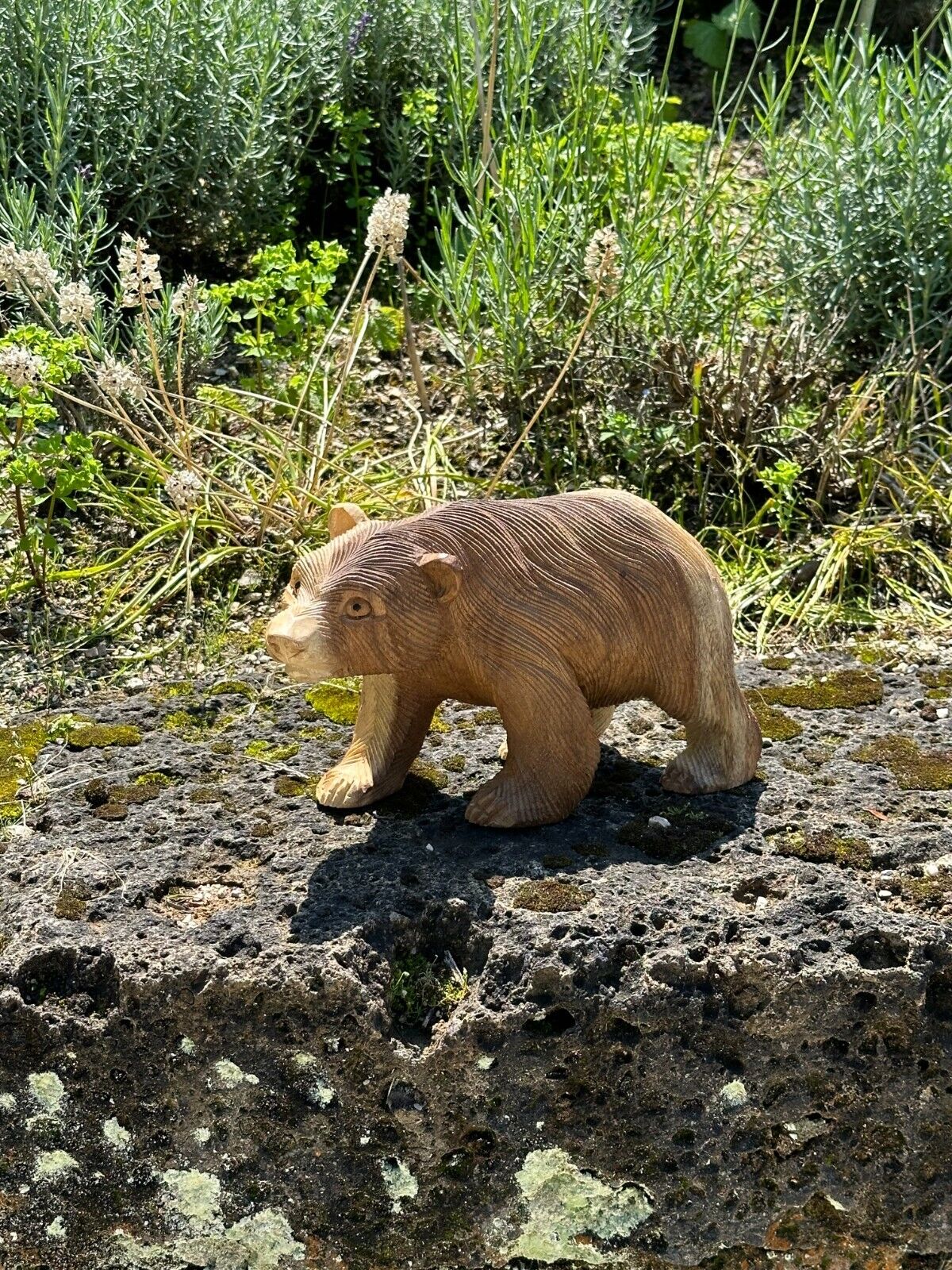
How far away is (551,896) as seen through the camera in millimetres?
2578

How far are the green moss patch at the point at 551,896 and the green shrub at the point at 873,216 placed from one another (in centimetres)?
267

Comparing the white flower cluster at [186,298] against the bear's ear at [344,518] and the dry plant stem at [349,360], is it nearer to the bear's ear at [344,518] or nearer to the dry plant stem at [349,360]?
the dry plant stem at [349,360]

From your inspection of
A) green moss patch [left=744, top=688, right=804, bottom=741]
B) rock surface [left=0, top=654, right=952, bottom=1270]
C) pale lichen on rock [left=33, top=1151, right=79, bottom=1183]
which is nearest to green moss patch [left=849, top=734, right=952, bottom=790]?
green moss patch [left=744, top=688, right=804, bottom=741]

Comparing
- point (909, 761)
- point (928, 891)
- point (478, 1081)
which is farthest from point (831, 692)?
point (478, 1081)

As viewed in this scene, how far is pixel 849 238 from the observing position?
15.5 ft

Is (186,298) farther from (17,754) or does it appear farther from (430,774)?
(430,774)

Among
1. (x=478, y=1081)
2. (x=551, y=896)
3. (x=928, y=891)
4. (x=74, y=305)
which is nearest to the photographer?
(x=478, y=1081)

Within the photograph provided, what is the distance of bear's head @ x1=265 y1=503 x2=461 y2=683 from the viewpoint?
102 inches

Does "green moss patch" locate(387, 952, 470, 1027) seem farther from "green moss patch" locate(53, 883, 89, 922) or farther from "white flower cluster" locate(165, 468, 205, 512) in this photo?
"white flower cluster" locate(165, 468, 205, 512)

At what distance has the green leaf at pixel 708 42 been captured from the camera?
281 inches

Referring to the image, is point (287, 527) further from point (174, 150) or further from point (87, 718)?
point (174, 150)

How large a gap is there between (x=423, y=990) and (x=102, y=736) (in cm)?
108

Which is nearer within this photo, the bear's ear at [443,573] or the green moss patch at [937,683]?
the bear's ear at [443,573]

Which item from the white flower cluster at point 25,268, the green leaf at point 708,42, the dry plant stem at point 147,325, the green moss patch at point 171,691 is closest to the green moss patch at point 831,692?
the green moss patch at point 171,691
